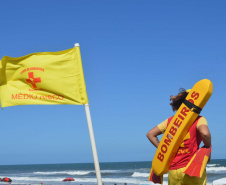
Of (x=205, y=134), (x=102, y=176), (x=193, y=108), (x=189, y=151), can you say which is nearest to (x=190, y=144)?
(x=189, y=151)

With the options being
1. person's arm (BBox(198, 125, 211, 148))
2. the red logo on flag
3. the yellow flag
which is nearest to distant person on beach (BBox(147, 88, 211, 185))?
person's arm (BBox(198, 125, 211, 148))

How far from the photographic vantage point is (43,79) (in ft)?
20.4

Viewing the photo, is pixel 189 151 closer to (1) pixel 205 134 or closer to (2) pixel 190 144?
(2) pixel 190 144

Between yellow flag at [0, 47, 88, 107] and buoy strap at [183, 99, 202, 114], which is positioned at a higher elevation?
yellow flag at [0, 47, 88, 107]

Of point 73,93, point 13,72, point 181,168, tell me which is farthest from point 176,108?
point 13,72

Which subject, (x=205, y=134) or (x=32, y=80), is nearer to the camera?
(x=205, y=134)

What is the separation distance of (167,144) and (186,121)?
1.06 feet

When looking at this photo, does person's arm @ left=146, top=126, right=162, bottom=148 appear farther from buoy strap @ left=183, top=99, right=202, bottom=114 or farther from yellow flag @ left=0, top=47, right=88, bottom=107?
yellow flag @ left=0, top=47, right=88, bottom=107

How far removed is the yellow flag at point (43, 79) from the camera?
239 inches

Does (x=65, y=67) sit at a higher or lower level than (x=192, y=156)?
higher

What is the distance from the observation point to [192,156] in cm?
386

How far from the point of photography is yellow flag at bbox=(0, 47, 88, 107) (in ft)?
19.9

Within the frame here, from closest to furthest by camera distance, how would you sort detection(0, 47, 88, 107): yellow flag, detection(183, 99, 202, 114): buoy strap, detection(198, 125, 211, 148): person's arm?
detection(198, 125, 211, 148): person's arm < detection(183, 99, 202, 114): buoy strap < detection(0, 47, 88, 107): yellow flag

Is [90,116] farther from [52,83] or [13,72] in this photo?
[13,72]
